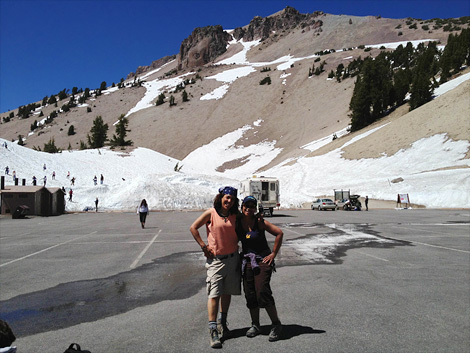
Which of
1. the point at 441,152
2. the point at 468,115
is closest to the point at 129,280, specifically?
the point at 441,152

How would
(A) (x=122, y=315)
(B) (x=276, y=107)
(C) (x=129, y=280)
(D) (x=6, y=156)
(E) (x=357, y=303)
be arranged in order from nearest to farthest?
(A) (x=122, y=315) → (E) (x=357, y=303) → (C) (x=129, y=280) → (D) (x=6, y=156) → (B) (x=276, y=107)

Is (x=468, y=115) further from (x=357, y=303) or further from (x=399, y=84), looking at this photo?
(x=357, y=303)

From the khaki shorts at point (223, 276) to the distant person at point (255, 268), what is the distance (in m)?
0.11

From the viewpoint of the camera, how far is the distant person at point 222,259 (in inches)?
176

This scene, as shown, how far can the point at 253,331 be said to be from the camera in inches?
176

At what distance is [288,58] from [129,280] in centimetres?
17674

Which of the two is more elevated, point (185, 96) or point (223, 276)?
point (185, 96)

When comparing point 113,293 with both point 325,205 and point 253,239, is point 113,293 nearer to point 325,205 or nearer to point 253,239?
point 253,239

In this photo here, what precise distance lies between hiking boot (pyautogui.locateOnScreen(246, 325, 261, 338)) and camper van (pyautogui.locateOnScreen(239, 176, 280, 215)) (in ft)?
78.6

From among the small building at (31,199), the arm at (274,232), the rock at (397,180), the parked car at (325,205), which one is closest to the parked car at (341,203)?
the parked car at (325,205)

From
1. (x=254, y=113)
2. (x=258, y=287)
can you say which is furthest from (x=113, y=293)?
(x=254, y=113)

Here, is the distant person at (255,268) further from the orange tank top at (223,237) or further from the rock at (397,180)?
the rock at (397,180)

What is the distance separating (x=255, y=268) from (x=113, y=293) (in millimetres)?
3354

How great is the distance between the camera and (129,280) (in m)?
7.50
